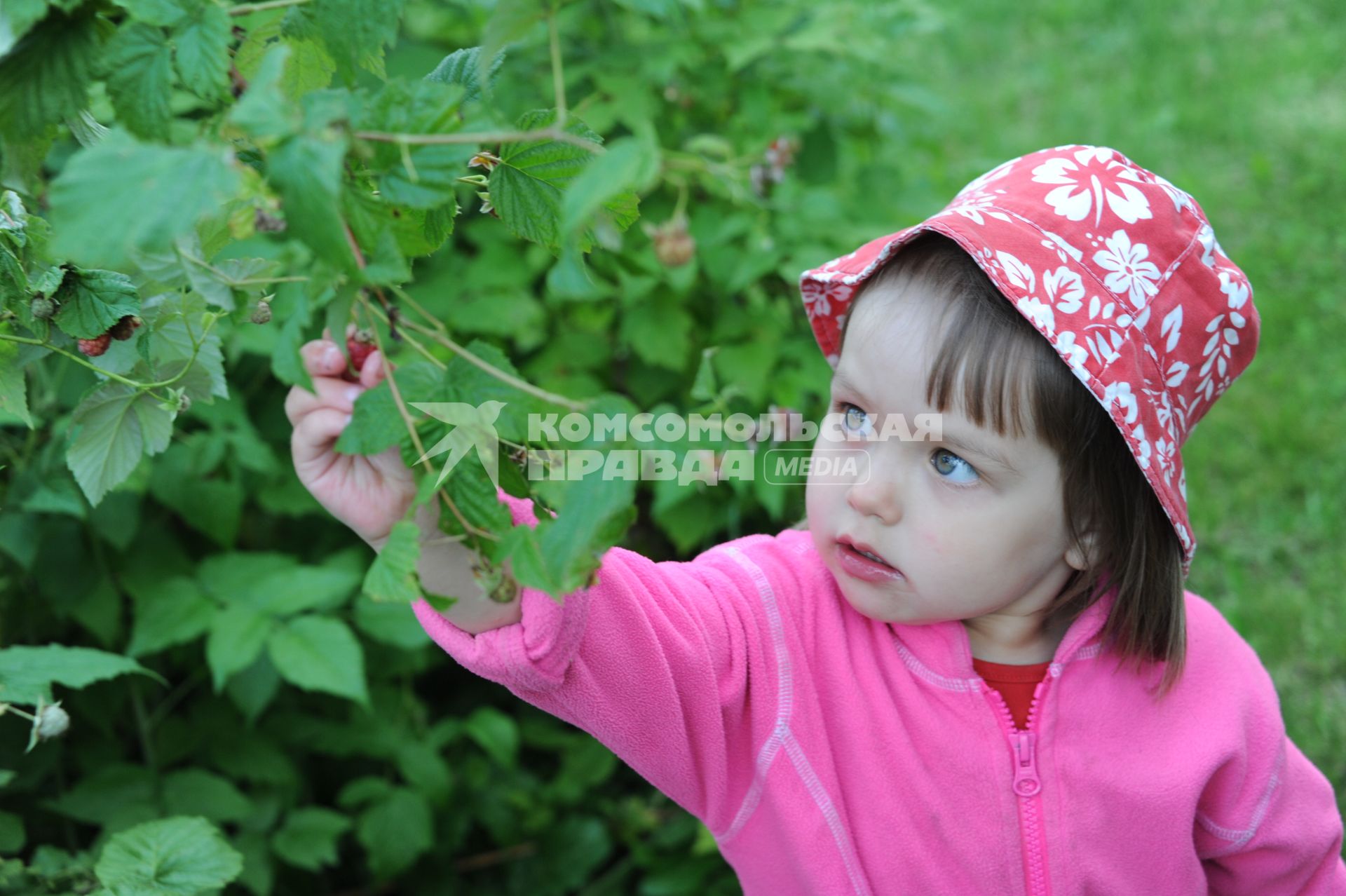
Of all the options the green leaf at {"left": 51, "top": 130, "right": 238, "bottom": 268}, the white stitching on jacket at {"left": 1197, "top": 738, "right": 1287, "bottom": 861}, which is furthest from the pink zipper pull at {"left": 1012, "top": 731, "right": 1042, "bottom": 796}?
the green leaf at {"left": 51, "top": 130, "right": 238, "bottom": 268}

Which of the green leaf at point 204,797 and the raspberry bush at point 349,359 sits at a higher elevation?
the raspberry bush at point 349,359

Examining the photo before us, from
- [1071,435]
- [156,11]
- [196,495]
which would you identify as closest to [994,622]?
[1071,435]

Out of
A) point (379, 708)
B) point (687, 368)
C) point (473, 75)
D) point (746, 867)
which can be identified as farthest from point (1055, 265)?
point (379, 708)

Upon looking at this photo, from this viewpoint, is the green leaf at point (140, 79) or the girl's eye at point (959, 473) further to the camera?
the girl's eye at point (959, 473)

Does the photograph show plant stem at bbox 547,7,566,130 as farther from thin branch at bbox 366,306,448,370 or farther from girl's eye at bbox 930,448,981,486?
girl's eye at bbox 930,448,981,486

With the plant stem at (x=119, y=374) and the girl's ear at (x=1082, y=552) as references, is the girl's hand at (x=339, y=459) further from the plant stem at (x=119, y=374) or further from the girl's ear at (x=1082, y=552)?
the girl's ear at (x=1082, y=552)

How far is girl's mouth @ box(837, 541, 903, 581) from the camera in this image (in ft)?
4.12

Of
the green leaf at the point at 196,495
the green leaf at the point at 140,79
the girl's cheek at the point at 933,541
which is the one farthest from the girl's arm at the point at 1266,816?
the green leaf at the point at 196,495

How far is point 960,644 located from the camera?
136cm

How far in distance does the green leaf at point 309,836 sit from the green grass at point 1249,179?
5.62ft

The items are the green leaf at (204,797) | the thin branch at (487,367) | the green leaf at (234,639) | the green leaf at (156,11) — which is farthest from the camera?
the green leaf at (204,797)

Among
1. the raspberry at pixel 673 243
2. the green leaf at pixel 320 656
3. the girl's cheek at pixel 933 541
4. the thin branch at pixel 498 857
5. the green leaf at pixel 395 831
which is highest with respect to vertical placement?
the girl's cheek at pixel 933 541

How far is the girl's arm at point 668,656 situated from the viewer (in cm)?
104

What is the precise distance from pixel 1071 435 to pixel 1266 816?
1.91 ft
